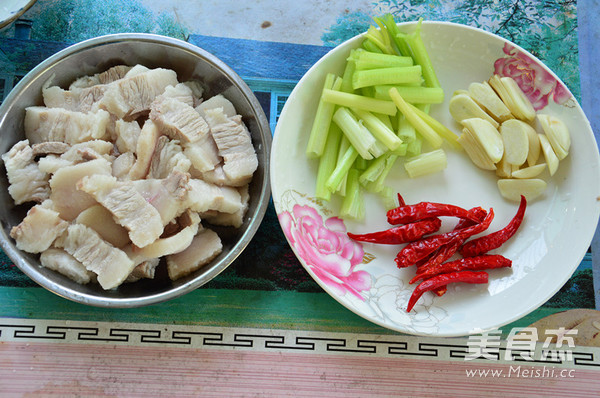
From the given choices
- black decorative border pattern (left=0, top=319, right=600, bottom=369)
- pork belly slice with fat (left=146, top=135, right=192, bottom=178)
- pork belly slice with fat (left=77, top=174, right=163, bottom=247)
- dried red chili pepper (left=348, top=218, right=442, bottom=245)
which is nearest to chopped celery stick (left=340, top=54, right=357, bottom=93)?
dried red chili pepper (left=348, top=218, right=442, bottom=245)

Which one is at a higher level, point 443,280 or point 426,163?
point 426,163

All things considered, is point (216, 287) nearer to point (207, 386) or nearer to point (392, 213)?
point (207, 386)

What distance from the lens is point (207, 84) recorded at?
7.55 ft

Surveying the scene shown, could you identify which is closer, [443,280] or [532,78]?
[443,280]

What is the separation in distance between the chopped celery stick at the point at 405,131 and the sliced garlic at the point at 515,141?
0.40 m

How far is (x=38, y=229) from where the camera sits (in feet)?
6.32

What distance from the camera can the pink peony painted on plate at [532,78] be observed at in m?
2.24

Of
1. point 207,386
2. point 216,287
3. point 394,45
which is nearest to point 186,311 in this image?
point 216,287

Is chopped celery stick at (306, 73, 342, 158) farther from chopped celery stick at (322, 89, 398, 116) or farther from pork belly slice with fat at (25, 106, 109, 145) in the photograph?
pork belly slice with fat at (25, 106, 109, 145)

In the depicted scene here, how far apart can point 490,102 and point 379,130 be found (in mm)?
544

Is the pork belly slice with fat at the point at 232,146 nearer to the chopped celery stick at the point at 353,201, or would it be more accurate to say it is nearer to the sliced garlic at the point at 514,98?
the chopped celery stick at the point at 353,201

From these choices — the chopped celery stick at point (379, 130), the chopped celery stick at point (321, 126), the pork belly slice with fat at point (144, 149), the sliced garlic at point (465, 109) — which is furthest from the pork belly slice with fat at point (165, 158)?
the sliced garlic at point (465, 109)

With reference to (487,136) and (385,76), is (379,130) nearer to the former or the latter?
(385,76)

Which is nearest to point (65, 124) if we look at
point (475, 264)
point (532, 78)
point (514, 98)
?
point (475, 264)
